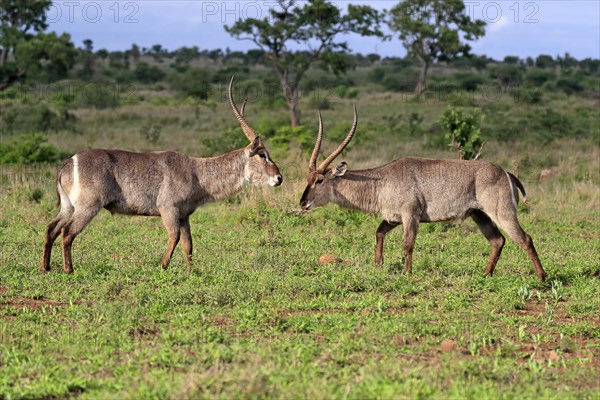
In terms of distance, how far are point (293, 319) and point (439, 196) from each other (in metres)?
2.75

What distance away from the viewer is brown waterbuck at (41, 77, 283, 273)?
8078 millimetres

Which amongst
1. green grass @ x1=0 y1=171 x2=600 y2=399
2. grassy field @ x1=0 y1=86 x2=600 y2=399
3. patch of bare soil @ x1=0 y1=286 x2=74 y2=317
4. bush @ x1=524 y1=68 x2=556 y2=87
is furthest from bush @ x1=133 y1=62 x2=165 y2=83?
patch of bare soil @ x1=0 y1=286 x2=74 y2=317

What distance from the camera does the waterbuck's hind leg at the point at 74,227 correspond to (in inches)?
315

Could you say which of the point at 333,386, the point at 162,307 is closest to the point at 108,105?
the point at 162,307

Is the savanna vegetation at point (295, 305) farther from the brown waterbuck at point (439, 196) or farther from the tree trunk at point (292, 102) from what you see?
the tree trunk at point (292, 102)

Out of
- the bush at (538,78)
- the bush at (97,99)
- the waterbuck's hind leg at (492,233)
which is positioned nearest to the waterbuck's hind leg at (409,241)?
the waterbuck's hind leg at (492,233)

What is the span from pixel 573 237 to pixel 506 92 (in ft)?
114

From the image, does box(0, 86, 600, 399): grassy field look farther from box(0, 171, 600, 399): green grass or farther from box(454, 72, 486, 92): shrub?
box(454, 72, 486, 92): shrub

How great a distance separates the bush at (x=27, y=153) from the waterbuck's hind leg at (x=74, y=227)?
1006 cm

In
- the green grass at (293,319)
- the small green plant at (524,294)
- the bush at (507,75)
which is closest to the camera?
the green grass at (293,319)

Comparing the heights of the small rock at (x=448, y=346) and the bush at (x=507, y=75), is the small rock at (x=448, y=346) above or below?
below

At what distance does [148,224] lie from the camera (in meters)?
11.2

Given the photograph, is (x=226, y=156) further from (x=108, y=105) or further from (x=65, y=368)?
(x=108, y=105)

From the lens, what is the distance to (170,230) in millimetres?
8320
